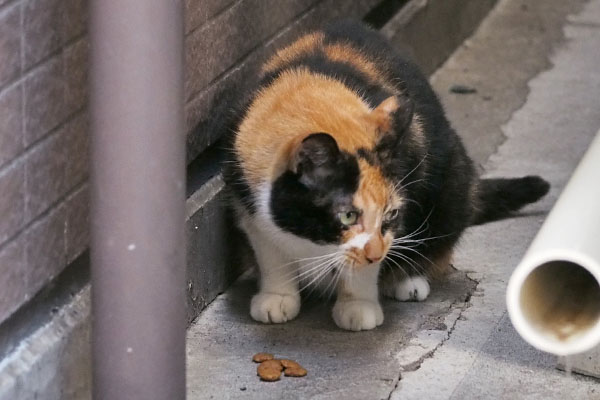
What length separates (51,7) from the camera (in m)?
2.55

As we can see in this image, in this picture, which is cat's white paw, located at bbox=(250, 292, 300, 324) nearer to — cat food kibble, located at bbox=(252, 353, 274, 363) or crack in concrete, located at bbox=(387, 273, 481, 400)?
cat food kibble, located at bbox=(252, 353, 274, 363)

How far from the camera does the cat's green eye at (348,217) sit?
2.93 metres

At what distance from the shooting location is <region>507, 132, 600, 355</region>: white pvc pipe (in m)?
2.60

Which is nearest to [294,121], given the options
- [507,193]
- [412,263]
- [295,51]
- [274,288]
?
[295,51]

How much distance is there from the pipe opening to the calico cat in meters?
0.43

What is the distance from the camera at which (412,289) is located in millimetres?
3555

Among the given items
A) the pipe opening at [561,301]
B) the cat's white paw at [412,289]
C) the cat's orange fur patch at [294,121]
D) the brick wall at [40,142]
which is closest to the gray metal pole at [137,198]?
the brick wall at [40,142]

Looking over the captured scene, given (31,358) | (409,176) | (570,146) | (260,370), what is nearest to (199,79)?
(409,176)

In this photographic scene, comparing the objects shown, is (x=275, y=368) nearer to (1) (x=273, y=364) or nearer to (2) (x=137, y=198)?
(1) (x=273, y=364)

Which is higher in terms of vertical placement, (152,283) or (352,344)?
(152,283)

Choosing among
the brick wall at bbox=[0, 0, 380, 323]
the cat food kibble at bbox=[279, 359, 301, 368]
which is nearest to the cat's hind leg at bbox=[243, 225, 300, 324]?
the cat food kibble at bbox=[279, 359, 301, 368]

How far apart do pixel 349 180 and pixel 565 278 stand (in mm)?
618

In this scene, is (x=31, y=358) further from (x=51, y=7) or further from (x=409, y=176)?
(x=409, y=176)

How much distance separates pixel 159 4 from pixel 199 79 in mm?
1172
